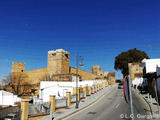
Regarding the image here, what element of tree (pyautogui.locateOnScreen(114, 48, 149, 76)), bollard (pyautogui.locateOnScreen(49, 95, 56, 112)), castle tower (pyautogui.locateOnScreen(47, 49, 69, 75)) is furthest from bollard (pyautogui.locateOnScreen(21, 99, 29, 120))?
tree (pyautogui.locateOnScreen(114, 48, 149, 76))

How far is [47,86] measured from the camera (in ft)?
115

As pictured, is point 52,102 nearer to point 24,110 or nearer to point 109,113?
point 24,110

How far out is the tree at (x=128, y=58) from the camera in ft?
193

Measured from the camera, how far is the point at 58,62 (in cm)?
6306

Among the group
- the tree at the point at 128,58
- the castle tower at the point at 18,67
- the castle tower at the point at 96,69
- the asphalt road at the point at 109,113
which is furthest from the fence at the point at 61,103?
the castle tower at the point at 96,69

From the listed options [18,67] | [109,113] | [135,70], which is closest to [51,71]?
[18,67]

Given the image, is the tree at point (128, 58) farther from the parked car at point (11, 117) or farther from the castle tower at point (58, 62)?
the parked car at point (11, 117)

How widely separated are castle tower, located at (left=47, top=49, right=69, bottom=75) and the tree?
22.7 meters

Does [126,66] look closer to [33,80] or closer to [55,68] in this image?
[55,68]

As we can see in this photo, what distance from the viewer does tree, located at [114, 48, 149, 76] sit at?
58.8 meters

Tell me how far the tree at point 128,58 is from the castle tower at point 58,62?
74.6 ft

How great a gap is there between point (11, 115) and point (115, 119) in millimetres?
7072

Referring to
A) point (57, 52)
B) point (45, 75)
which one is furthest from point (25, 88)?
point (57, 52)

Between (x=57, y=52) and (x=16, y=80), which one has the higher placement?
(x=57, y=52)
